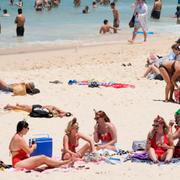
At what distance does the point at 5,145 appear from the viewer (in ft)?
26.9

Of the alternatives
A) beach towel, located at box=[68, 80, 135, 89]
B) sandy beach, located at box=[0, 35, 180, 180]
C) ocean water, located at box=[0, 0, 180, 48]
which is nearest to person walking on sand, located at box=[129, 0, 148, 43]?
sandy beach, located at box=[0, 35, 180, 180]

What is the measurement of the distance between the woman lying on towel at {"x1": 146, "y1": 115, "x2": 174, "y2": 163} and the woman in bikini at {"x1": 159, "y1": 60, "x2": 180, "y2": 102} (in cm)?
363

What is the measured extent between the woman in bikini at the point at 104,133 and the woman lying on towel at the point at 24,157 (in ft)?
2.43

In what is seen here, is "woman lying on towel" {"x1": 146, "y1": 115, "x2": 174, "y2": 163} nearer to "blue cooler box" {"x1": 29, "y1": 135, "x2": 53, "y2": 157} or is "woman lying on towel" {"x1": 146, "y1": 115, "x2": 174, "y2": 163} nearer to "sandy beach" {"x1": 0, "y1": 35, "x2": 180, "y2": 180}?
"sandy beach" {"x1": 0, "y1": 35, "x2": 180, "y2": 180}

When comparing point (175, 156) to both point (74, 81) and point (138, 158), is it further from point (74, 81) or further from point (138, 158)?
point (74, 81)

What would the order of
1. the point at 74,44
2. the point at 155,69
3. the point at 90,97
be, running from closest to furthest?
the point at 90,97
the point at 155,69
the point at 74,44

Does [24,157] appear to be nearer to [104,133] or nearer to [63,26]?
[104,133]

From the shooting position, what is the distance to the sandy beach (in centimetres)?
679

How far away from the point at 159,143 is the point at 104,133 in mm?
874

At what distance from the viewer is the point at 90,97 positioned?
442 inches

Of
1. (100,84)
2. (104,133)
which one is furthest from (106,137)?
(100,84)

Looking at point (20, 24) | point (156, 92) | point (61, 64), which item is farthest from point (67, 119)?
point (20, 24)

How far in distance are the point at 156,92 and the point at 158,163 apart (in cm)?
483

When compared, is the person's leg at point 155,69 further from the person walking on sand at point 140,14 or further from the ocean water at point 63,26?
the ocean water at point 63,26
